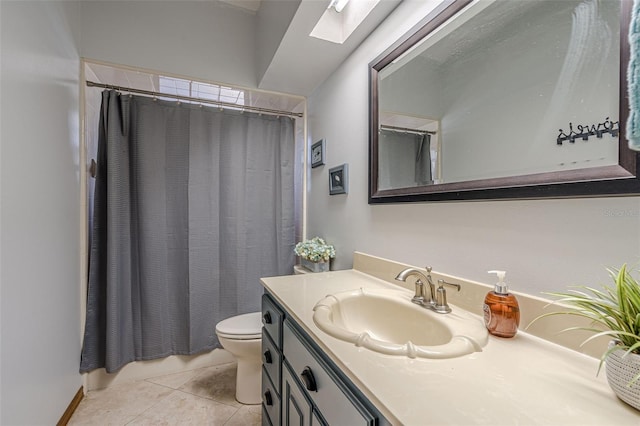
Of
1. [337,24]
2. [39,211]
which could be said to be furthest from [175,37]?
[39,211]

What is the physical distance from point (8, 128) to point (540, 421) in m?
1.68

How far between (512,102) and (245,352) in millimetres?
1713

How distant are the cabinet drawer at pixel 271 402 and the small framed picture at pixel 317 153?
4.28 feet

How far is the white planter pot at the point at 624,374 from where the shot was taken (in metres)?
0.44

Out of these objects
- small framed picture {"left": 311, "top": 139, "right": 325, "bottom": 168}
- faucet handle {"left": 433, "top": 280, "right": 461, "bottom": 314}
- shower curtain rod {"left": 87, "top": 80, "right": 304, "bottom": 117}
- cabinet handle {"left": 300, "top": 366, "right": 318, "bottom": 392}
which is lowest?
cabinet handle {"left": 300, "top": 366, "right": 318, "bottom": 392}

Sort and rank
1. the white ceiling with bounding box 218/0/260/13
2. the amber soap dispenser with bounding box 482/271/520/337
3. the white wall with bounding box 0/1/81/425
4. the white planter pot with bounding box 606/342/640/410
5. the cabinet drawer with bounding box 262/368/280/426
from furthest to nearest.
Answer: the white ceiling with bounding box 218/0/260/13 → the cabinet drawer with bounding box 262/368/280/426 → the white wall with bounding box 0/1/81/425 → the amber soap dispenser with bounding box 482/271/520/337 → the white planter pot with bounding box 606/342/640/410

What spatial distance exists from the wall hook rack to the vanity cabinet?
2.49ft

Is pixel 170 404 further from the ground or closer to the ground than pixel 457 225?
closer to the ground

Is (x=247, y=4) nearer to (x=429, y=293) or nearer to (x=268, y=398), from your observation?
(x=429, y=293)

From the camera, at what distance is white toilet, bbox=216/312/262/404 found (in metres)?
1.60

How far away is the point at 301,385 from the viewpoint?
85cm

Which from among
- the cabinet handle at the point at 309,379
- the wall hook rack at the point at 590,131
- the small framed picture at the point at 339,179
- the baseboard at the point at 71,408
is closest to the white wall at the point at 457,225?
the small framed picture at the point at 339,179

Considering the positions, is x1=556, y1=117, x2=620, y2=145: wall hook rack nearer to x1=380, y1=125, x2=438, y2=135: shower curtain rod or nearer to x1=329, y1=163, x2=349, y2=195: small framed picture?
x1=380, y1=125, x2=438, y2=135: shower curtain rod

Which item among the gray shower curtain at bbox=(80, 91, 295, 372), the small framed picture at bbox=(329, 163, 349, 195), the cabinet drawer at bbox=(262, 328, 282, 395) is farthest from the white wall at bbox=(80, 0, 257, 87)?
the cabinet drawer at bbox=(262, 328, 282, 395)
